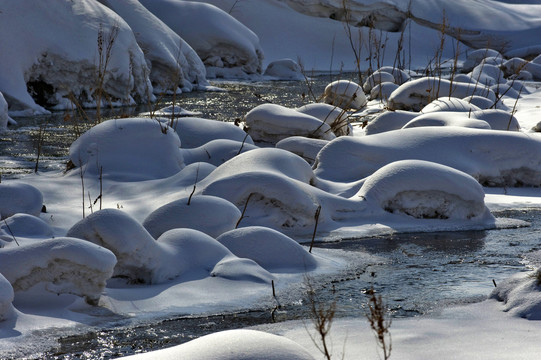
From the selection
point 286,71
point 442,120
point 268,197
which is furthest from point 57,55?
point 286,71

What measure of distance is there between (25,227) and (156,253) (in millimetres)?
820

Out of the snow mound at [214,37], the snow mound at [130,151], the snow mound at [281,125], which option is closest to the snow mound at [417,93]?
the snow mound at [281,125]

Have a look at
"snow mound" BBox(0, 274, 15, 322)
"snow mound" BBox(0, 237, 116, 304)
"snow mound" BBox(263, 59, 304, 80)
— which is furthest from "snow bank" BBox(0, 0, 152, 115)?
"snow mound" BBox(0, 274, 15, 322)

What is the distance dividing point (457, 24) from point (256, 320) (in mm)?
20671

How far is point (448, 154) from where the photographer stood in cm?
591

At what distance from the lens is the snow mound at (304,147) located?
649 centimetres

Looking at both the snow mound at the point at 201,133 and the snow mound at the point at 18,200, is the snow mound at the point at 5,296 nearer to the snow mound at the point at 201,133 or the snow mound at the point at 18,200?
the snow mound at the point at 18,200

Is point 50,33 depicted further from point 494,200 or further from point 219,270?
point 219,270

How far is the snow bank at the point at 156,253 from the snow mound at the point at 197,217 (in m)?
0.36

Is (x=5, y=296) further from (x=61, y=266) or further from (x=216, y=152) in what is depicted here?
(x=216, y=152)

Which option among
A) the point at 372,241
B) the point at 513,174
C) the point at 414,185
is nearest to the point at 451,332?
the point at 372,241

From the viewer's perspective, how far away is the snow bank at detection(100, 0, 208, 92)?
465 inches

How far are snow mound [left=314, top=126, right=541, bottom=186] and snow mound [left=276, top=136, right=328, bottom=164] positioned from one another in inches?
16.9

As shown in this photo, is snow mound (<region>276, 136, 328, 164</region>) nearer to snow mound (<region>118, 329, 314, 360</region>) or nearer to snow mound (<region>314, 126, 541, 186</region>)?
snow mound (<region>314, 126, 541, 186</region>)
